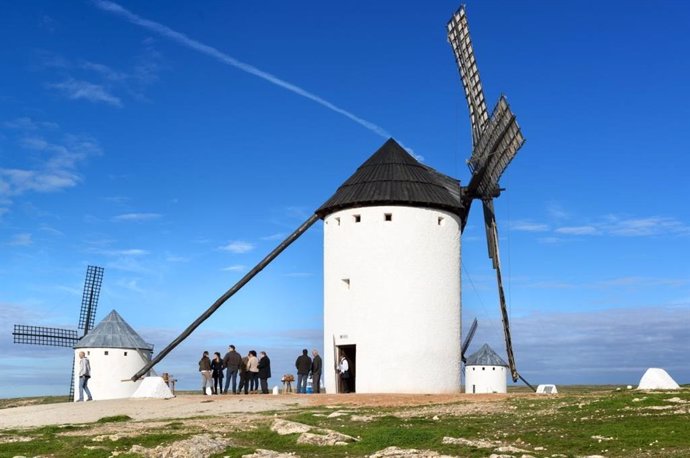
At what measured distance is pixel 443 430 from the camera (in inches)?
649

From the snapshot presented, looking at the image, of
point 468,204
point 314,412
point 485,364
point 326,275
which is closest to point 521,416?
point 314,412

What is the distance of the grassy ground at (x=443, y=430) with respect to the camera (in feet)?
47.3

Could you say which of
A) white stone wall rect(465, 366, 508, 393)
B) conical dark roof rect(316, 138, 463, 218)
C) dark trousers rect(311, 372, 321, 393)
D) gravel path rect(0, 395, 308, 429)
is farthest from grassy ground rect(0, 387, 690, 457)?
white stone wall rect(465, 366, 508, 393)

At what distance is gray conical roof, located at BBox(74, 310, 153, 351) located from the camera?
4788 centimetres

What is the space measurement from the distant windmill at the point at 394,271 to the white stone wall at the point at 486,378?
24006 millimetres

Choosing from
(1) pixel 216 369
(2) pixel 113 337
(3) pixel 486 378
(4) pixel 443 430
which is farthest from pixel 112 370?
(4) pixel 443 430

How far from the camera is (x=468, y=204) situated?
1359 inches

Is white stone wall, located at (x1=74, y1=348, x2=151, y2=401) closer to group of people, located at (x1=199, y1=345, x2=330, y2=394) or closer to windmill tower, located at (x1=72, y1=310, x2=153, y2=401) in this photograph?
windmill tower, located at (x1=72, y1=310, x2=153, y2=401)

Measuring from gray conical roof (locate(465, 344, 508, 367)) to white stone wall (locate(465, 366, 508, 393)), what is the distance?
266 mm

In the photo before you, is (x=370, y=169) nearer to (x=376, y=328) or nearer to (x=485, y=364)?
(x=376, y=328)

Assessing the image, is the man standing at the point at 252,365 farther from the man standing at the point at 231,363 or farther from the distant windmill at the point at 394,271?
the distant windmill at the point at 394,271

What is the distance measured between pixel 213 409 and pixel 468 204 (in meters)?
15.7

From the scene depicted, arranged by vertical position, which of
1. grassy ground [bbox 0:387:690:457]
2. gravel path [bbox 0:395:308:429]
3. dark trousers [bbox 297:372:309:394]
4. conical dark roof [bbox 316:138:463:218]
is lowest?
grassy ground [bbox 0:387:690:457]

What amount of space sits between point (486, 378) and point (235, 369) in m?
28.3
